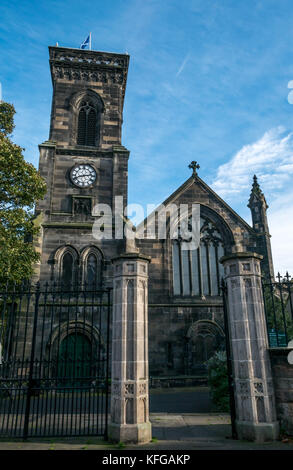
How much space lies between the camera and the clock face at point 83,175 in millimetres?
20812

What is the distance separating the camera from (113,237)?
19062 mm

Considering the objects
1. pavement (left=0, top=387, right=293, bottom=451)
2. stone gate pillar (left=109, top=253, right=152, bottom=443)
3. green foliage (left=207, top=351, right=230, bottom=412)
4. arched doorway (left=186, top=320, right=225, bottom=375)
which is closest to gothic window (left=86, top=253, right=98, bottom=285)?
arched doorway (left=186, top=320, right=225, bottom=375)

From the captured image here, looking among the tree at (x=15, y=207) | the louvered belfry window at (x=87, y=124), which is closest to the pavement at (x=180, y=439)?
A: the tree at (x=15, y=207)

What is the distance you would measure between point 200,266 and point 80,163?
10534 millimetres

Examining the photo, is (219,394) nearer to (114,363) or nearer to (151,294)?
(114,363)

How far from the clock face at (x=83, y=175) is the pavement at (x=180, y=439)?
14.3 metres

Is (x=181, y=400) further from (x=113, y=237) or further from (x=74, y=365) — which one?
(x=113, y=237)

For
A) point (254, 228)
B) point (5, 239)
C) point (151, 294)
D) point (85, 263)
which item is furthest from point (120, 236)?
point (254, 228)

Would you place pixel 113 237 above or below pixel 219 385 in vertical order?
above

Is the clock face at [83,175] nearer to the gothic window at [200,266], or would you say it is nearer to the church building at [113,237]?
the church building at [113,237]

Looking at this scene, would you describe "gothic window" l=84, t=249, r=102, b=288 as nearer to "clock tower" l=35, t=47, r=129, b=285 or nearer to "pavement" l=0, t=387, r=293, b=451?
"clock tower" l=35, t=47, r=129, b=285

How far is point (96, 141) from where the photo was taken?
22.8 meters

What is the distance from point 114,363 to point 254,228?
16789mm

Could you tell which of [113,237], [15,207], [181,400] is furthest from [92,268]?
[181,400]
